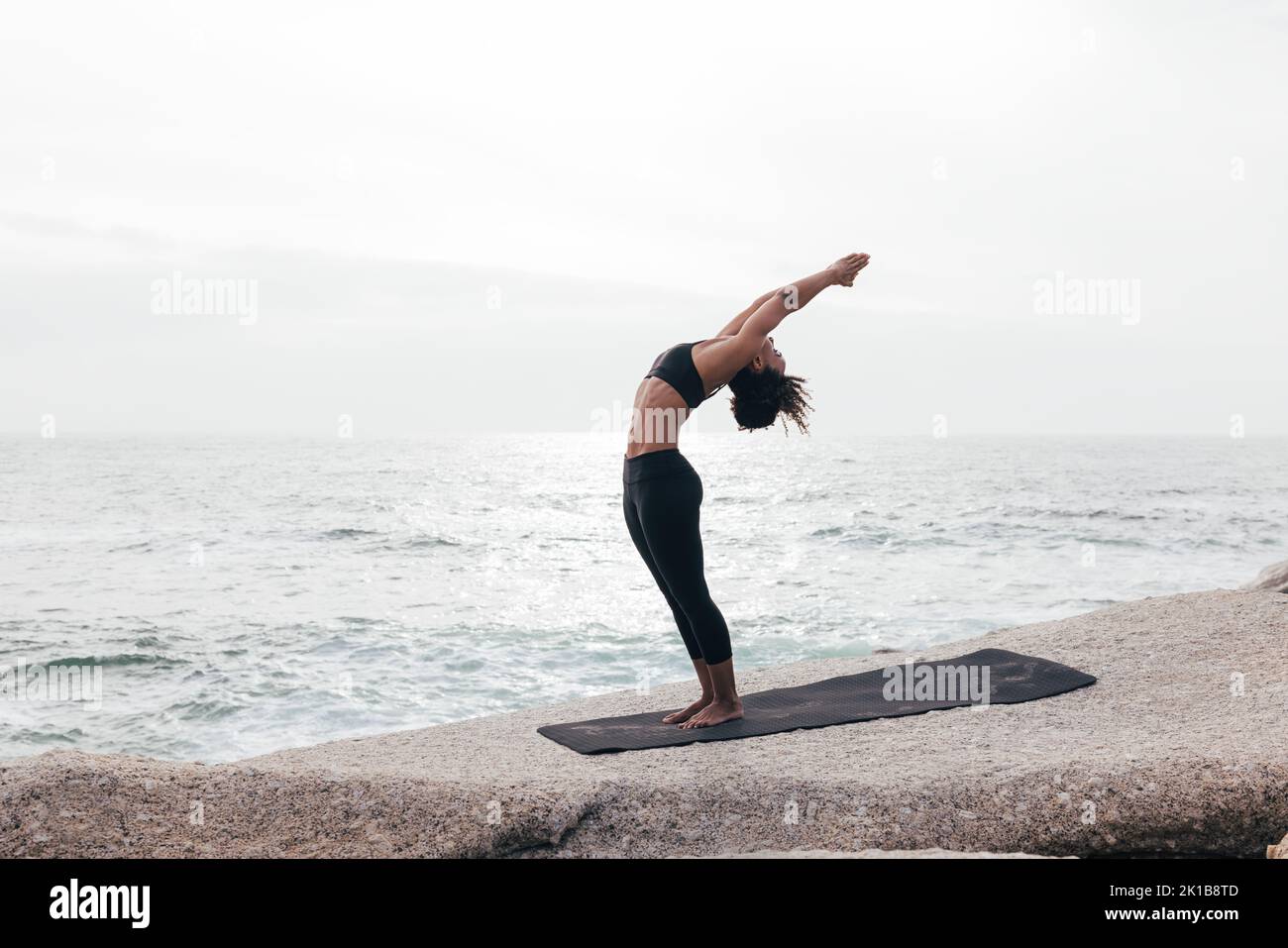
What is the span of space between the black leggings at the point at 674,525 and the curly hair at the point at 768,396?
0.49 m

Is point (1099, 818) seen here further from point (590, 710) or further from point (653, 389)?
point (590, 710)

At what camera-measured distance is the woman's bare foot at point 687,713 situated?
Answer: 17.6 ft

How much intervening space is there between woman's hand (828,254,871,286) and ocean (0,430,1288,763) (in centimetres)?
627

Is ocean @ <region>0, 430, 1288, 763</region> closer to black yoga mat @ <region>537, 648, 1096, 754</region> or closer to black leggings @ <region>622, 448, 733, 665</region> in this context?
black yoga mat @ <region>537, 648, 1096, 754</region>

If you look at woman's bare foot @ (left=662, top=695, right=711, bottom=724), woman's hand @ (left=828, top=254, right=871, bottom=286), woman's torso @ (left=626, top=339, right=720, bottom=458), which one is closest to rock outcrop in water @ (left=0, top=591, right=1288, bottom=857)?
woman's bare foot @ (left=662, top=695, right=711, bottom=724)

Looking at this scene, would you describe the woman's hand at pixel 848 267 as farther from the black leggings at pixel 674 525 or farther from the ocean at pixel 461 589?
the ocean at pixel 461 589

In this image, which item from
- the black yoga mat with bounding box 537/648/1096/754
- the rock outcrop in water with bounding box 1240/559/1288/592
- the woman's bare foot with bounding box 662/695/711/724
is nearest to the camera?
the black yoga mat with bounding box 537/648/1096/754

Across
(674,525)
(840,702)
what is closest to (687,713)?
(840,702)

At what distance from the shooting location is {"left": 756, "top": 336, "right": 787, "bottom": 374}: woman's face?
5.04m

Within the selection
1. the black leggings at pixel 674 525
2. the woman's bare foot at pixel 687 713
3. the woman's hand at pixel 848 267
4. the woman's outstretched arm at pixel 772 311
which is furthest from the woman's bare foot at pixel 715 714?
the woman's hand at pixel 848 267

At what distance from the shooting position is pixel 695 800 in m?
4.09

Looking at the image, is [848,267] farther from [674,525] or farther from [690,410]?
[674,525]

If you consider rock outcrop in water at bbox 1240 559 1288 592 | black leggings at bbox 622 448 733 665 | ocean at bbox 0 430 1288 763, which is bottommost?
ocean at bbox 0 430 1288 763
